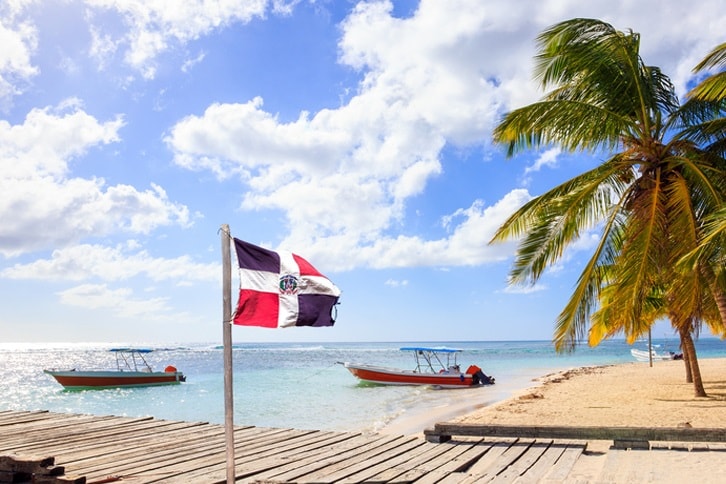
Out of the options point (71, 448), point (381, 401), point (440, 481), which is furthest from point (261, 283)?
point (381, 401)

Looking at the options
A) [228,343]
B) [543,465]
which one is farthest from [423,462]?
[228,343]

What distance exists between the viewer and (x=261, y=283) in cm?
489

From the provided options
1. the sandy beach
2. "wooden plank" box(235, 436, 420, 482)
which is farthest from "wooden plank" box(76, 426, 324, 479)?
the sandy beach

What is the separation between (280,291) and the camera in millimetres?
4988

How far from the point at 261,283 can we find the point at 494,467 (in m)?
3.39

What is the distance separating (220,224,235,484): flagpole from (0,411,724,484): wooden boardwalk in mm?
917

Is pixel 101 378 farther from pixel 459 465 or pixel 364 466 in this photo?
pixel 459 465

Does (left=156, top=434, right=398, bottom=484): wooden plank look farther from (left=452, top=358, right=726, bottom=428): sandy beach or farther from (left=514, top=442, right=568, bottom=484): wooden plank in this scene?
(left=452, top=358, right=726, bottom=428): sandy beach

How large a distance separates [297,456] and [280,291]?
8.91 feet

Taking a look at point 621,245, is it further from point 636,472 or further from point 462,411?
point 462,411

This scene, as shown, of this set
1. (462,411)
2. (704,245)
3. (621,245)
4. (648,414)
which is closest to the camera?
(704,245)

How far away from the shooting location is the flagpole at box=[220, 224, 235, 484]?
456 cm

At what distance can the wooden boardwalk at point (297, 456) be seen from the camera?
5609mm

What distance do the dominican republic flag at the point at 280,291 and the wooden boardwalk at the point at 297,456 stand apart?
5.72 ft
